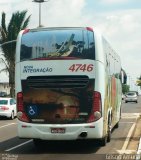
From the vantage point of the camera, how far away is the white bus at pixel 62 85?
15.0m

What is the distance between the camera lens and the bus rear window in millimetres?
15203

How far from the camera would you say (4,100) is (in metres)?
34.0

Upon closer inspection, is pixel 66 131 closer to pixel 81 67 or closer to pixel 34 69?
pixel 81 67

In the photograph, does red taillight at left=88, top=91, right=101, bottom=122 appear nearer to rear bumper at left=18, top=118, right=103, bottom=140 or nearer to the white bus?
the white bus

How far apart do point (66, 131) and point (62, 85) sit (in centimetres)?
131

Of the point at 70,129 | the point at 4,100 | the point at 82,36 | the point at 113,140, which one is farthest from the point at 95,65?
the point at 4,100

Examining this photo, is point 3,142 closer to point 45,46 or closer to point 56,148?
point 56,148

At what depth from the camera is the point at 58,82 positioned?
49.9ft

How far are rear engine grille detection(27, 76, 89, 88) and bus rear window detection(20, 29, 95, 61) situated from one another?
61 cm

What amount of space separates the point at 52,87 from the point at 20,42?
166 centimetres

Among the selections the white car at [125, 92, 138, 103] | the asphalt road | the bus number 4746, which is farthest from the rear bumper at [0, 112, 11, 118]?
the white car at [125, 92, 138, 103]

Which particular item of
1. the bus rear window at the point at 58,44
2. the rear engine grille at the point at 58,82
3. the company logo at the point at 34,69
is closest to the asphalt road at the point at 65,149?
the rear engine grille at the point at 58,82

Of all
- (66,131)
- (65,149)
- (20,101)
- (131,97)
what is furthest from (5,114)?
(131,97)

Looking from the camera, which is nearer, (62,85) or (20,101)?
(62,85)
